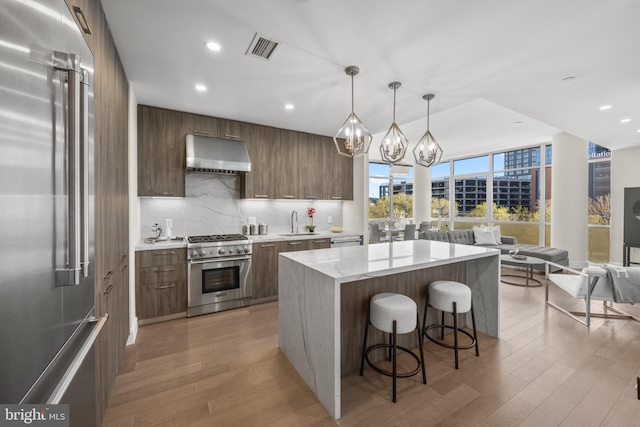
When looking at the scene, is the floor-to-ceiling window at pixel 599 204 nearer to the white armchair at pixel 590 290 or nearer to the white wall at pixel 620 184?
the white wall at pixel 620 184

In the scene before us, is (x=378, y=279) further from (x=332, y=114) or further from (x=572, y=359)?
(x=332, y=114)

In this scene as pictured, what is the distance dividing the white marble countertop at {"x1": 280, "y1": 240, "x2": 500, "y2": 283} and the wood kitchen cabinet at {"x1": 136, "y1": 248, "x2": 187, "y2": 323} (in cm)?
168

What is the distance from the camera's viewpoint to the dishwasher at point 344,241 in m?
4.41

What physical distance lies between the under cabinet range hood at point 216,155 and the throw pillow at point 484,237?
197 inches

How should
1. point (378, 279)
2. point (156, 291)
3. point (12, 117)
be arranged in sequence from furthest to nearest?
point (156, 291) < point (378, 279) < point (12, 117)

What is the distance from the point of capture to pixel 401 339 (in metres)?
2.51

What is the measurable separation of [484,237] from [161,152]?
6.18 m

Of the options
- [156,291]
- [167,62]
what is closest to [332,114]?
[167,62]

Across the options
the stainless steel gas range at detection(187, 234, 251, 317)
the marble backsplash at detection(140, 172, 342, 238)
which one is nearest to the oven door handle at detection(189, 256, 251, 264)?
the stainless steel gas range at detection(187, 234, 251, 317)

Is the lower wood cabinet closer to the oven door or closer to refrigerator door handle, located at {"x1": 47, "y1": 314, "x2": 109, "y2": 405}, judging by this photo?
the oven door

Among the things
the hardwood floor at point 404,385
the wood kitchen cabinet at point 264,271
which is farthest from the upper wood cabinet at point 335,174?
the hardwood floor at point 404,385

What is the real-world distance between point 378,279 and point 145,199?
326 cm

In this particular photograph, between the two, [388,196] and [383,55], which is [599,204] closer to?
[388,196]

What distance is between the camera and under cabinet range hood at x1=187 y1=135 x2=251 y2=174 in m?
3.42
